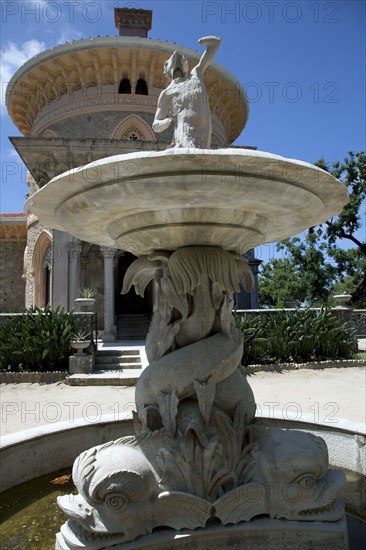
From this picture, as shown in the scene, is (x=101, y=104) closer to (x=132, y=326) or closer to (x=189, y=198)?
(x=132, y=326)

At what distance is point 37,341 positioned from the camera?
962 cm

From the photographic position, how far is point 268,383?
28.2 ft

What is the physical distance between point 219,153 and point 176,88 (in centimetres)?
161

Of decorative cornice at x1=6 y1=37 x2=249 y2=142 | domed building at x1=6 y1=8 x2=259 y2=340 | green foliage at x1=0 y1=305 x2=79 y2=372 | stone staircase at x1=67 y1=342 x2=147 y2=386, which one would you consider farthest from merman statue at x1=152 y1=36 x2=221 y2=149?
decorative cornice at x1=6 y1=37 x2=249 y2=142

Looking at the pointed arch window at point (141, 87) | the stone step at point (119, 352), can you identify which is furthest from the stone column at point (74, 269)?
the pointed arch window at point (141, 87)

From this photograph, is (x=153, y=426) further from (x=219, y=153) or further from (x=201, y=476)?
(x=219, y=153)

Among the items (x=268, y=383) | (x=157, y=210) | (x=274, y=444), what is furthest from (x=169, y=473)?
(x=268, y=383)

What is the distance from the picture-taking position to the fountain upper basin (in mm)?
2170

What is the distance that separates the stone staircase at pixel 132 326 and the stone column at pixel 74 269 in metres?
2.16

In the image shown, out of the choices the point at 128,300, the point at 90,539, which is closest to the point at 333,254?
the point at 128,300

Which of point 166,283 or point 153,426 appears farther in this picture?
point 166,283

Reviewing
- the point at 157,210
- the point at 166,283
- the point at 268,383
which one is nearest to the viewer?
the point at 157,210

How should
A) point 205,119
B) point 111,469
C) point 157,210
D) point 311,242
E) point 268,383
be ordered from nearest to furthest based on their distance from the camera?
point 111,469, point 157,210, point 205,119, point 268,383, point 311,242

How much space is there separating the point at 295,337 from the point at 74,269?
7.95 m
